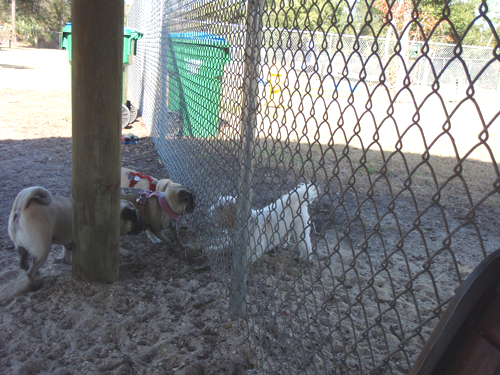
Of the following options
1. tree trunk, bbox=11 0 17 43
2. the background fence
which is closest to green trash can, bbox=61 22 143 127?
the background fence

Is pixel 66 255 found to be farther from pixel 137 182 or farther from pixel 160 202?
pixel 137 182

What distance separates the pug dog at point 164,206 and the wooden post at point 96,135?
28.8 inches

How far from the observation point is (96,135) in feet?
9.59

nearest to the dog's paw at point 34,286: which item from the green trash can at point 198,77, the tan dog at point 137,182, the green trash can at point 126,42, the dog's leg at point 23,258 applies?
the dog's leg at point 23,258

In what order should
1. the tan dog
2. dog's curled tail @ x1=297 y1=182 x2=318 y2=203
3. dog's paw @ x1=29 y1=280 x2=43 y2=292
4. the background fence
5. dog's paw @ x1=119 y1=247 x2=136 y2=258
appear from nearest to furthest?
the background fence → dog's curled tail @ x1=297 y1=182 x2=318 y2=203 → dog's paw @ x1=29 y1=280 x2=43 y2=292 → dog's paw @ x1=119 y1=247 x2=136 y2=258 → the tan dog

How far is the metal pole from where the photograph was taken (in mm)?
2301

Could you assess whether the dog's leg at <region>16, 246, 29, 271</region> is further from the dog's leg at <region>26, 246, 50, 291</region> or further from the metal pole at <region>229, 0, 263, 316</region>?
the metal pole at <region>229, 0, 263, 316</region>

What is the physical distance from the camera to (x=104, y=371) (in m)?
2.40

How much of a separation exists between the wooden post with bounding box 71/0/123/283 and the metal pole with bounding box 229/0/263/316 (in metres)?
1.00

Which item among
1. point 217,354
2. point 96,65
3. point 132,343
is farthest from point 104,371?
point 96,65

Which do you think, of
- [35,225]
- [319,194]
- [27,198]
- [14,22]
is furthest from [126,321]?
[14,22]

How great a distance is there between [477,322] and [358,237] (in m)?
3.79

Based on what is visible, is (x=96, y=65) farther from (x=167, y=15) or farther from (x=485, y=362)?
(x=167, y=15)

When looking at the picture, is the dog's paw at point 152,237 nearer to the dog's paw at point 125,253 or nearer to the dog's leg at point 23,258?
the dog's paw at point 125,253
